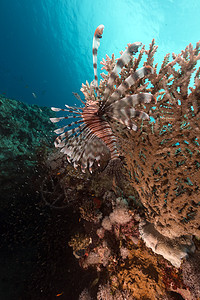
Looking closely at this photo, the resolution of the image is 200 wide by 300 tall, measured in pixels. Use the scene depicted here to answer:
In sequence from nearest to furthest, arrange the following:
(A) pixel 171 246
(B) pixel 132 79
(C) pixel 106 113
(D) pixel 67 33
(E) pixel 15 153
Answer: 1. (B) pixel 132 79
2. (C) pixel 106 113
3. (A) pixel 171 246
4. (E) pixel 15 153
5. (D) pixel 67 33

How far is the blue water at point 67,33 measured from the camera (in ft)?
134

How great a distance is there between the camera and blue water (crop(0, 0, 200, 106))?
40.8 meters

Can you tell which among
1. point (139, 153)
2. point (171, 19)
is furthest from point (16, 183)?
point (171, 19)

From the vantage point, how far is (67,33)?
160 ft

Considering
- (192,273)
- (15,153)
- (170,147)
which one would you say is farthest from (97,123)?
(15,153)

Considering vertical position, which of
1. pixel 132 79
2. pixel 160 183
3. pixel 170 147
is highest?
pixel 132 79

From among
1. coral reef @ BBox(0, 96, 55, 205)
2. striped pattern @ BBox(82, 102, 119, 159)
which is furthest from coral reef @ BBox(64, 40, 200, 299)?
coral reef @ BBox(0, 96, 55, 205)

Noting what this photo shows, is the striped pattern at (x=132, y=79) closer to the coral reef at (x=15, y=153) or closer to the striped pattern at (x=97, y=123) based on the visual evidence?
the striped pattern at (x=97, y=123)

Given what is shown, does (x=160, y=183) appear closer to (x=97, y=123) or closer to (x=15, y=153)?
(x=97, y=123)

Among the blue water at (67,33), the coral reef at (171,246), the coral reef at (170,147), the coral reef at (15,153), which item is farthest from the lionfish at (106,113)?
the blue water at (67,33)

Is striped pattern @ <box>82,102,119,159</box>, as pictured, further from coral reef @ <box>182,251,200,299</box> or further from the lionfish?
coral reef @ <box>182,251,200,299</box>

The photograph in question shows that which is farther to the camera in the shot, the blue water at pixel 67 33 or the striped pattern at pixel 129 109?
the blue water at pixel 67 33

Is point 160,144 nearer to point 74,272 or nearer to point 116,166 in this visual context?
point 116,166

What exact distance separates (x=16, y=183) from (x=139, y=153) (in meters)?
6.71
